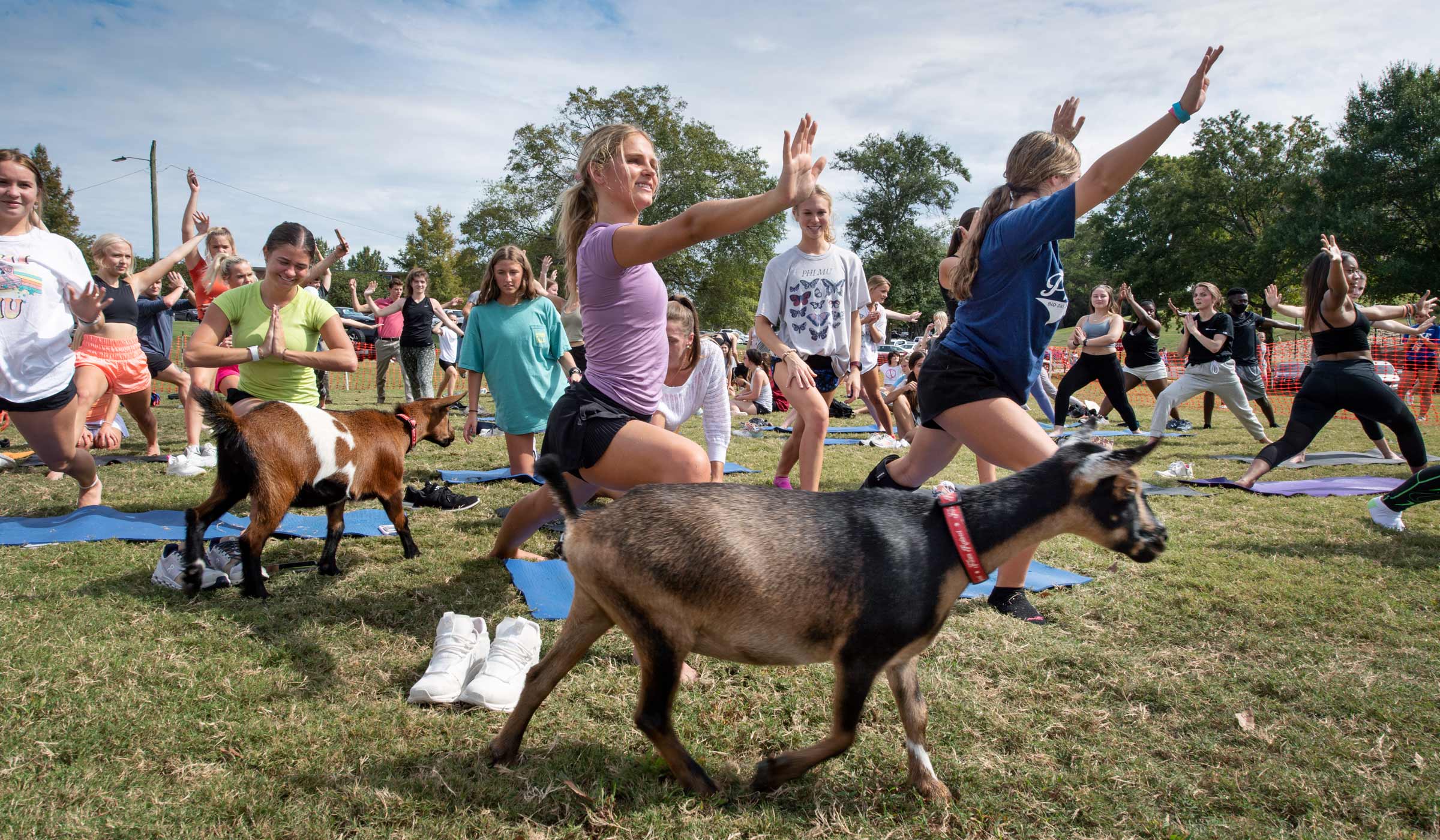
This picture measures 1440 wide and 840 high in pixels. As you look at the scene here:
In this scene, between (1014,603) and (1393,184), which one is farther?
(1393,184)

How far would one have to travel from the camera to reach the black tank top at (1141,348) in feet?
41.2

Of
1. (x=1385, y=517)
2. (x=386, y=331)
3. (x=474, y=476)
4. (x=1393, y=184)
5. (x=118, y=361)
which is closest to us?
(x=1385, y=517)

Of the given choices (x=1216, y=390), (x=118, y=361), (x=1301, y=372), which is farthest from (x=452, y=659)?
(x=1301, y=372)

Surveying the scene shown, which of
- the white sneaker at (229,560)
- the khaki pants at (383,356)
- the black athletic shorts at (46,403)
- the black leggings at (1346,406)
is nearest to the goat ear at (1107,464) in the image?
the white sneaker at (229,560)

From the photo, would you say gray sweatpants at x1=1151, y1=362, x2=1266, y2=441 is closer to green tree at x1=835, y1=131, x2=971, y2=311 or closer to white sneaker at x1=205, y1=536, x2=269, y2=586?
white sneaker at x1=205, y1=536, x2=269, y2=586

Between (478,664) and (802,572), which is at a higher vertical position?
(802,572)

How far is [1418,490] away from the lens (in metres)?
5.57

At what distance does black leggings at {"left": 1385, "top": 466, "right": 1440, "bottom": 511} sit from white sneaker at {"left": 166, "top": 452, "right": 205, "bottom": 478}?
34.2 ft

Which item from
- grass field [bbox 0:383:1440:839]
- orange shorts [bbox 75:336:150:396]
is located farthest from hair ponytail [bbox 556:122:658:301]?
orange shorts [bbox 75:336:150:396]

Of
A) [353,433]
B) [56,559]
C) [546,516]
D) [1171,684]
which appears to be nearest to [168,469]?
[56,559]

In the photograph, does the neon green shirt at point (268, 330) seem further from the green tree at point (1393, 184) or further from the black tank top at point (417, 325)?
the green tree at point (1393, 184)

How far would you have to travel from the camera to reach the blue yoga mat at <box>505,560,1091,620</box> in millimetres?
4176

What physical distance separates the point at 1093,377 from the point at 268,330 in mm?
10493

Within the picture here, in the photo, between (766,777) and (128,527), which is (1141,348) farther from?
(128,527)
